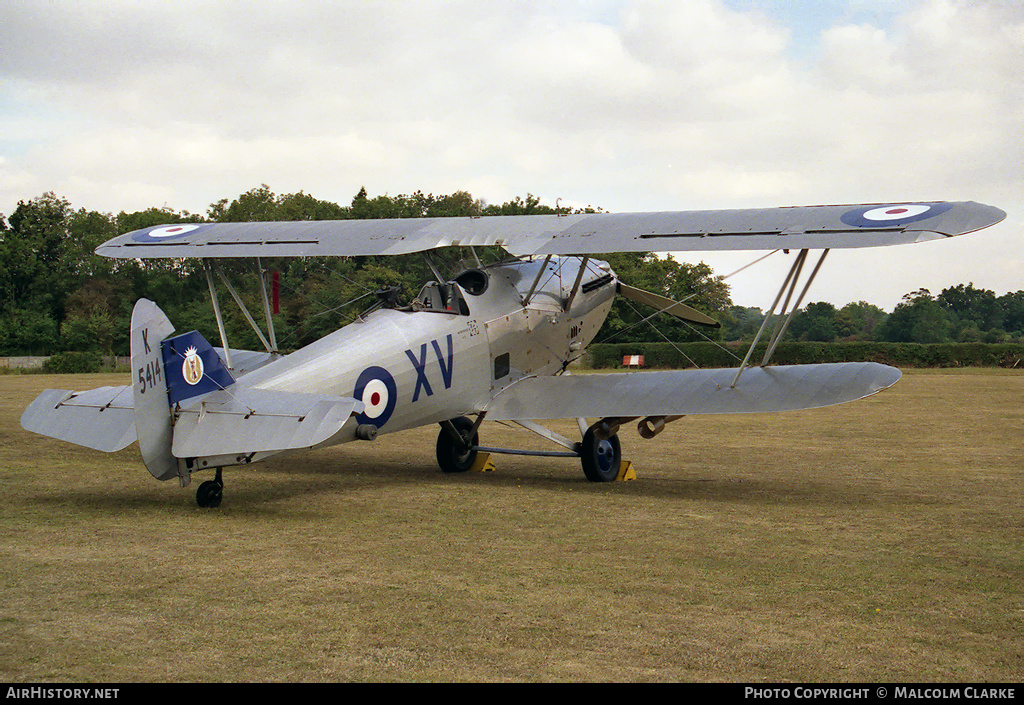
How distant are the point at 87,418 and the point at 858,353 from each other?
44187 mm

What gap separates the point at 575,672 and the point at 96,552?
398 cm

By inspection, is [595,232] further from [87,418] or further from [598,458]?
[87,418]

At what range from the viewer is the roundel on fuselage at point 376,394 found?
945cm

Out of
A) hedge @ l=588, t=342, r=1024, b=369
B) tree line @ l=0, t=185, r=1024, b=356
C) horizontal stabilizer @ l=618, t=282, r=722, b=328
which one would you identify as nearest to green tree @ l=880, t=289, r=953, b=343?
tree line @ l=0, t=185, r=1024, b=356

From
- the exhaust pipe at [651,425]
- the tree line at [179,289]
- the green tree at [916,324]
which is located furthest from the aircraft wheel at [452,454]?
the green tree at [916,324]

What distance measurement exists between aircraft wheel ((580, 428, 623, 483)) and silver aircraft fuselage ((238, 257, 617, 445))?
1254 mm

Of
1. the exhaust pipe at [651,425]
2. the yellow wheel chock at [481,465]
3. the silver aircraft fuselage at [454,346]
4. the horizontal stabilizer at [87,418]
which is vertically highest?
the silver aircraft fuselage at [454,346]

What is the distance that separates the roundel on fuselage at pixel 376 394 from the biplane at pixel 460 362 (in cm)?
2

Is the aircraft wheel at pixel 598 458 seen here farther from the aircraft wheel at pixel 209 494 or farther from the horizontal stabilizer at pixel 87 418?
the horizontal stabilizer at pixel 87 418

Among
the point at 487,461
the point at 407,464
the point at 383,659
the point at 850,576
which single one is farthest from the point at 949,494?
the point at 383,659

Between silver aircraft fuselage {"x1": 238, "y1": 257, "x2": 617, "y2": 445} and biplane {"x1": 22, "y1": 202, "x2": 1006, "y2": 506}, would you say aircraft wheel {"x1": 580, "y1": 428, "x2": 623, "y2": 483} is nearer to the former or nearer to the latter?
biplane {"x1": 22, "y1": 202, "x2": 1006, "y2": 506}

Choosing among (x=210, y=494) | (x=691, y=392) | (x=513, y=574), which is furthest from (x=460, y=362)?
(x=513, y=574)

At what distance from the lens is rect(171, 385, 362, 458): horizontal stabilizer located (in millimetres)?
7461

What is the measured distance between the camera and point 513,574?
619cm
